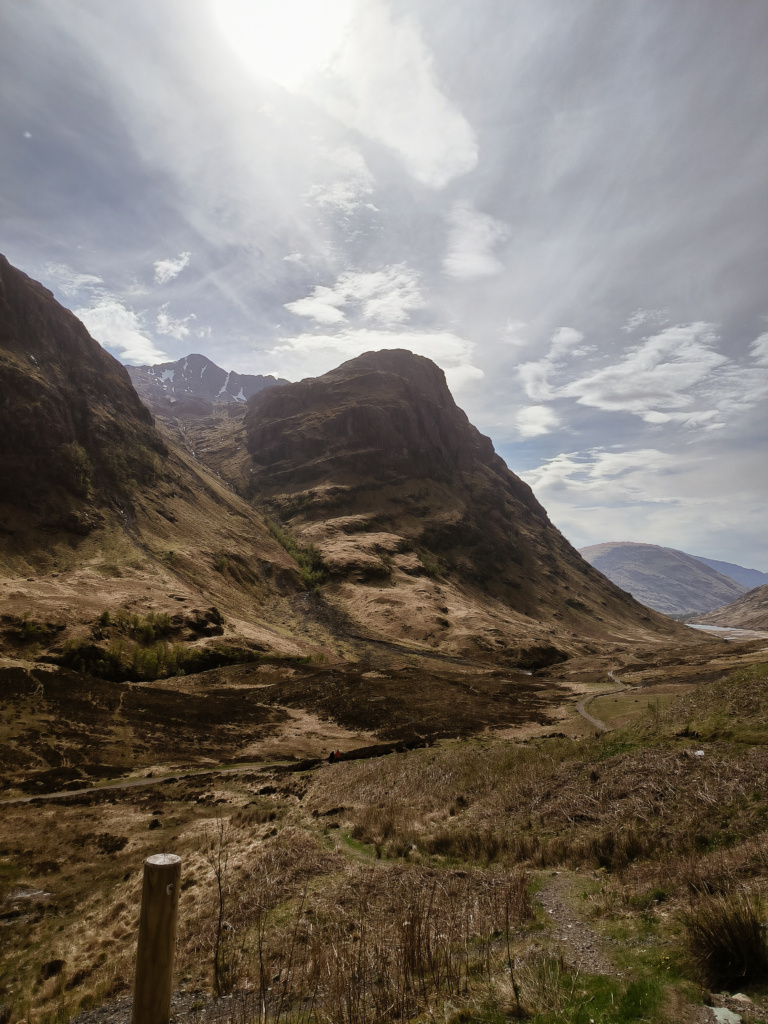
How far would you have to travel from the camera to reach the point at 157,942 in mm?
Answer: 4441

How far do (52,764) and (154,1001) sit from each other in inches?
1268

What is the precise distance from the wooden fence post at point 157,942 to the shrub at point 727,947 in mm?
6064

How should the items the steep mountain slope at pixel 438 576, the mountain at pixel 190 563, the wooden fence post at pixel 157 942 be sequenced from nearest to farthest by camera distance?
1. the wooden fence post at pixel 157 942
2. the mountain at pixel 190 563
3. the steep mountain slope at pixel 438 576

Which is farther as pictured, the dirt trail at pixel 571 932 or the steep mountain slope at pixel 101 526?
the steep mountain slope at pixel 101 526

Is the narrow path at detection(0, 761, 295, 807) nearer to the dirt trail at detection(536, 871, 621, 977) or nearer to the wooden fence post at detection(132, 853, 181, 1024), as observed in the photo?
the dirt trail at detection(536, 871, 621, 977)

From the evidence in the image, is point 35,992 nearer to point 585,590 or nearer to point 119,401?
point 119,401

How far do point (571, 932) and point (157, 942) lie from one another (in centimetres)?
734

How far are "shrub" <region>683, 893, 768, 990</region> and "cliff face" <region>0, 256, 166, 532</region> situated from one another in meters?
103

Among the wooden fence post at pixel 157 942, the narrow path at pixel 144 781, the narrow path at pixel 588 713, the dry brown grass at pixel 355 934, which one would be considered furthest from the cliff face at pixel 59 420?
the wooden fence post at pixel 157 942

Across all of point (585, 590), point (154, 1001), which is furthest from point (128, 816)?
point (585, 590)

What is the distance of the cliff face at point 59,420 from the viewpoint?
3565 inches

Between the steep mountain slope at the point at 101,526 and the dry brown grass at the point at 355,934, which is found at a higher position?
the steep mountain slope at the point at 101,526

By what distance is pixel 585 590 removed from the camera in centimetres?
19162

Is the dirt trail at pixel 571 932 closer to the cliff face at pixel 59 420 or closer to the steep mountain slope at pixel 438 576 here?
the steep mountain slope at pixel 438 576
